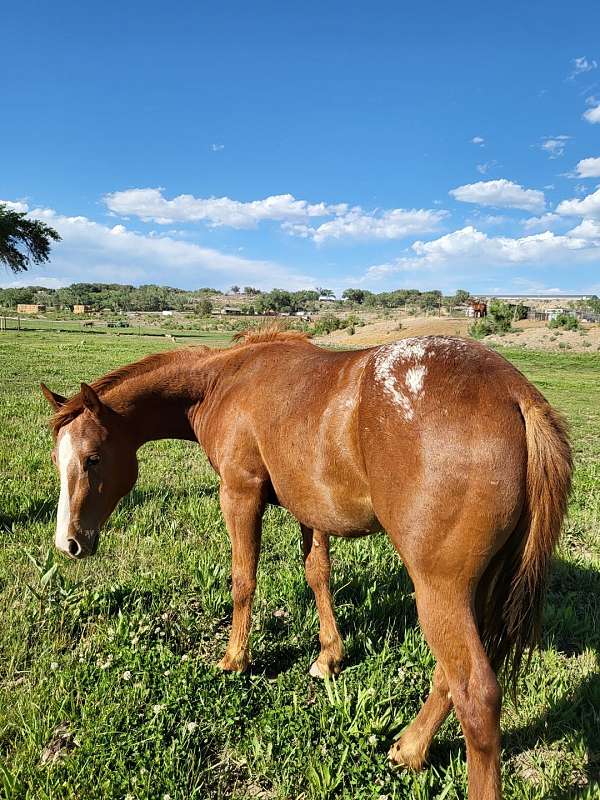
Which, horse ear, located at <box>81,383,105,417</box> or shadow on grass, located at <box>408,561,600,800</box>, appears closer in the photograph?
shadow on grass, located at <box>408,561,600,800</box>

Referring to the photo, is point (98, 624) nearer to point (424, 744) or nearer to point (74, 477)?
point (74, 477)

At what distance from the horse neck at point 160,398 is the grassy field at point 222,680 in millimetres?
1225

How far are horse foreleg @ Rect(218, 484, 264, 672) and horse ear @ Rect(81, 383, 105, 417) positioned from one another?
0.96 meters

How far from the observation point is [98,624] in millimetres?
3451

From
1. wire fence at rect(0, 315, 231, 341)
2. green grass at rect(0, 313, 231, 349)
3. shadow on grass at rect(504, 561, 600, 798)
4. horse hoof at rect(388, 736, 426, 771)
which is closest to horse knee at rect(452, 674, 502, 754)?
horse hoof at rect(388, 736, 426, 771)

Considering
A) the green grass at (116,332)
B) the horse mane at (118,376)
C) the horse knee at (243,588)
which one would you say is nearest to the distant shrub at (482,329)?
the green grass at (116,332)

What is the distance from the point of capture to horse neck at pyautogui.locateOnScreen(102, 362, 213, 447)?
3.52 m

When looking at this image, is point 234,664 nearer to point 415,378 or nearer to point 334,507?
point 334,507

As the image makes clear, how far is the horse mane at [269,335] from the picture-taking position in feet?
12.0

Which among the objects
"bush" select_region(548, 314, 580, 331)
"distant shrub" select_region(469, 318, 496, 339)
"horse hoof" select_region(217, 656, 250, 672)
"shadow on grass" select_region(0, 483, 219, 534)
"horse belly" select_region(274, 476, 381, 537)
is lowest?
"horse hoof" select_region(217, 656, 250, 672)

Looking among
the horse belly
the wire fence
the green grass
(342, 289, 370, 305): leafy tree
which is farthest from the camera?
(342, 289, 370, 305): leafy tree

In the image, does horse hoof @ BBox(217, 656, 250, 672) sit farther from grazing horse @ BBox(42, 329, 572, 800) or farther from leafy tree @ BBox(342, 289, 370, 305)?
leafy tree @ BBox(342, 289, 370, 305)

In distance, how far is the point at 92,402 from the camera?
3146 millimetres

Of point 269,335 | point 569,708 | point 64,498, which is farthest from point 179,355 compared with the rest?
point 569,708
